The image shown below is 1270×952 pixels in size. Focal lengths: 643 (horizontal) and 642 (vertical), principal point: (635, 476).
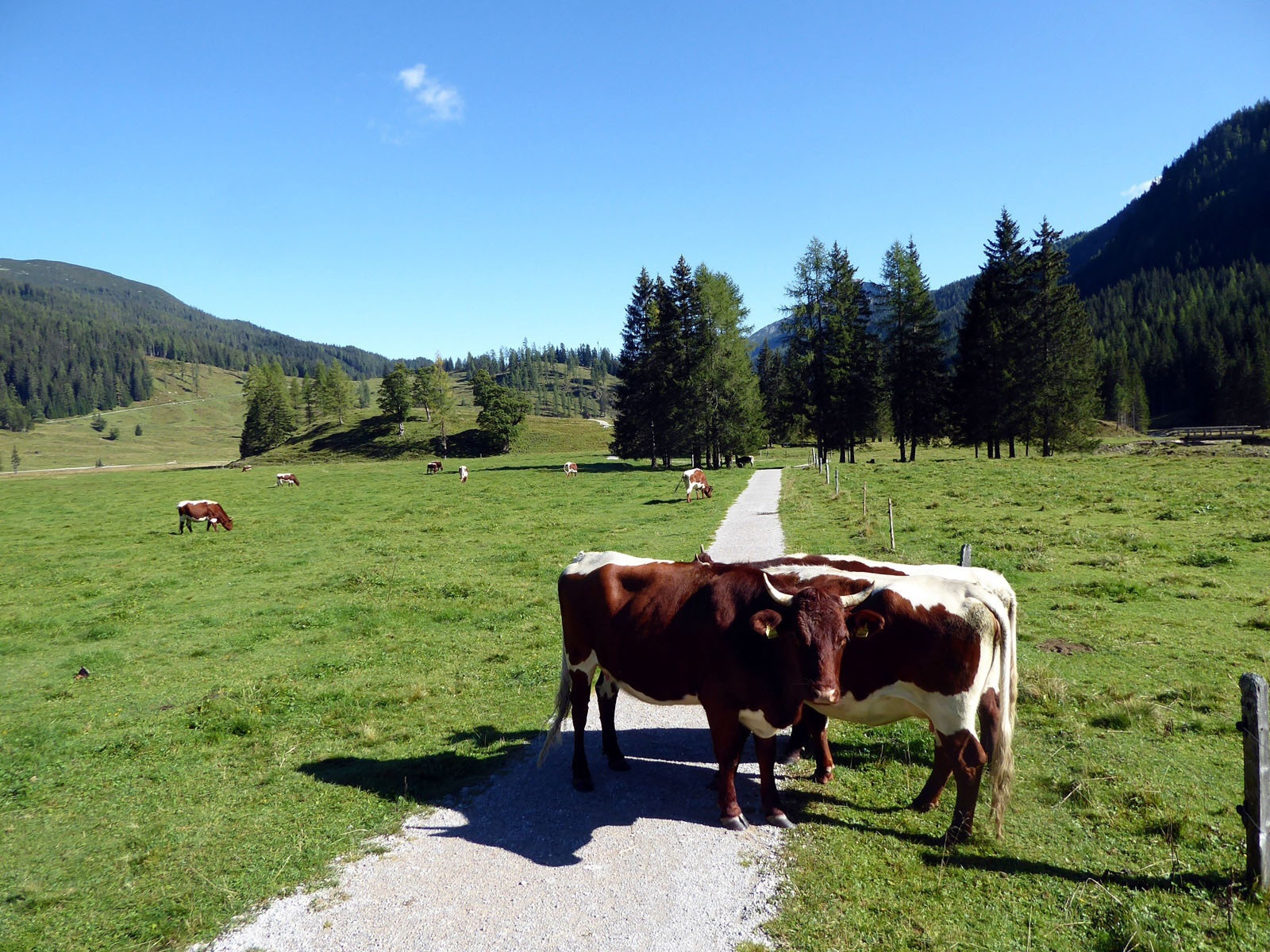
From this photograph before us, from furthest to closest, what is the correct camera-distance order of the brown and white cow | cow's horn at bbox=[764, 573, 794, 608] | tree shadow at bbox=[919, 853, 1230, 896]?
cow's horn at bbox=[764, 573, 794, 608], the brown and white cow, tree shadow at bbox=[919, 853, 1230, 896]

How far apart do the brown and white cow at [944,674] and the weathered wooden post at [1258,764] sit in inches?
68.4

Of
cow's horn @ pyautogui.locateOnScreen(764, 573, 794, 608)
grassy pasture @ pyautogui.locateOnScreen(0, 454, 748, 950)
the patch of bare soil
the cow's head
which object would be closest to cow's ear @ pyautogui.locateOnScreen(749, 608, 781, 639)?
the cow's head

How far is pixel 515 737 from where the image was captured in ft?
29.7

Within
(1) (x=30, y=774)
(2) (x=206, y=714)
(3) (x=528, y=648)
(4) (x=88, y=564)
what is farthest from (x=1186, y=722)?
(4) (x=88, y=564)

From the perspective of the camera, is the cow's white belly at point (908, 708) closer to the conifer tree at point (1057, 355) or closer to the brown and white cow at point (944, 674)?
the brown and white cow at point (944, 674)

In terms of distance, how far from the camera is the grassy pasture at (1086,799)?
5121 mm

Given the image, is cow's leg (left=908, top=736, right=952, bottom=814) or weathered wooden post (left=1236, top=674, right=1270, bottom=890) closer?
weathered wooden post (left=1236, top=674, right=1270, bottom=890)

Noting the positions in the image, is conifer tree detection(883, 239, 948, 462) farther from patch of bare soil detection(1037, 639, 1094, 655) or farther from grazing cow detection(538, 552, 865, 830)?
grazing cow detection(538, 552, 865, 830)

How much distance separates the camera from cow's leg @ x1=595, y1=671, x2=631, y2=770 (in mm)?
7921

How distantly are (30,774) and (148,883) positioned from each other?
408 centimetres

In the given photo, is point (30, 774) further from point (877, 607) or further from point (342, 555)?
point (342, 555)

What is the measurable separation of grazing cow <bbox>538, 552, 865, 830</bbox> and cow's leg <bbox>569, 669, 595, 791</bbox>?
0.01 metres

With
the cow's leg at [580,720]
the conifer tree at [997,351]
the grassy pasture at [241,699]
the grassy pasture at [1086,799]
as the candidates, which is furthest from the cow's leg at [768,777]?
the conifer tree at [997,351]

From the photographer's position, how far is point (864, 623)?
20.7ft
